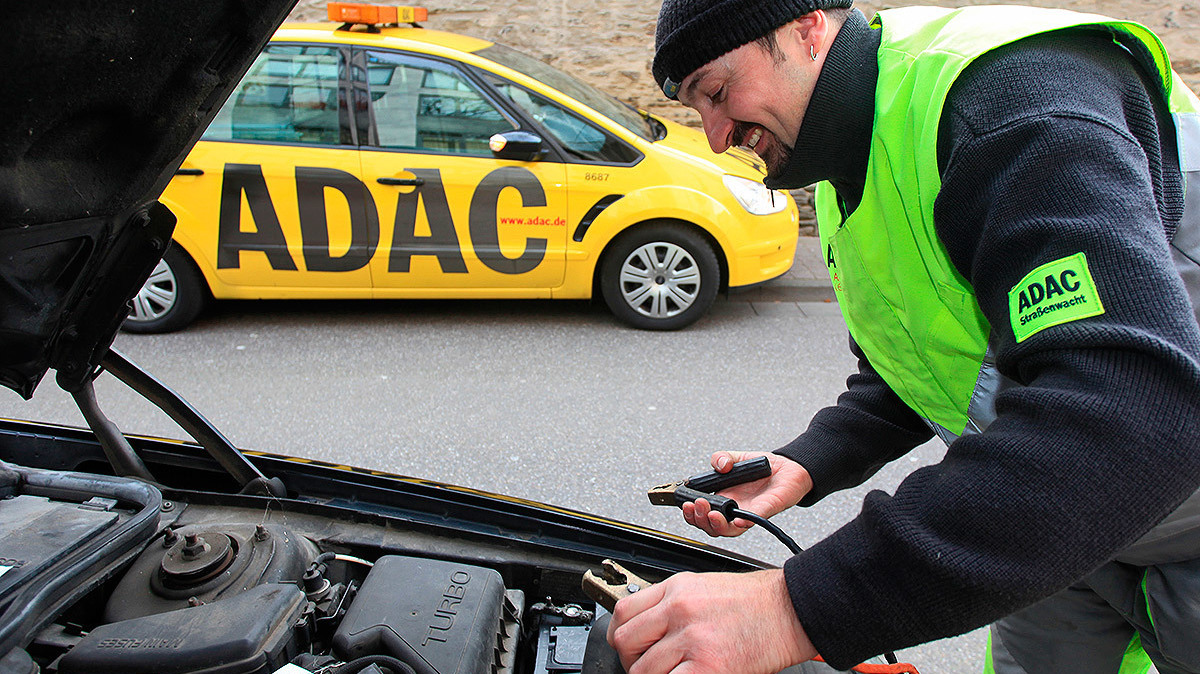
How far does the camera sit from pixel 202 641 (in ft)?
4.05

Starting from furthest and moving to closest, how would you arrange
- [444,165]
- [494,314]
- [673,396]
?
[494,314] < [444,165] < [673,396]

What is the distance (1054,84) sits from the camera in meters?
0.99

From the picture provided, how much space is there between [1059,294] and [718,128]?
26.7 inches

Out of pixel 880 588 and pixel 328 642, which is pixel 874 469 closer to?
pixel 880 588

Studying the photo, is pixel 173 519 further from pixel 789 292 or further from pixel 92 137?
pixel 789 292

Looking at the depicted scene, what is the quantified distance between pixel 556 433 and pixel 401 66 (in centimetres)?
260

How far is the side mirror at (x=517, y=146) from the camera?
4836 millimetres

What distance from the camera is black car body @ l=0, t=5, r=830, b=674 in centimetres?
110

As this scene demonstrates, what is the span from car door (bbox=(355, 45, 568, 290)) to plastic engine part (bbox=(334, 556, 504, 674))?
3.60 m

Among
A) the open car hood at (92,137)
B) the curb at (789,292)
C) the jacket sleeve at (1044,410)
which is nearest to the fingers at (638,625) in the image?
the jacket sleeve at (1044,410)

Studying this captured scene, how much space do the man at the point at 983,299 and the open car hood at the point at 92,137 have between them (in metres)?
0.72

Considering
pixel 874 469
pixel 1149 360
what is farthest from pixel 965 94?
pixel 874 469

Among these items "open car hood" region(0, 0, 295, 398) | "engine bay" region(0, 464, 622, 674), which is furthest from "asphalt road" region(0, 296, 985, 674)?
"open car hood" region(0, 0, 295, 398)

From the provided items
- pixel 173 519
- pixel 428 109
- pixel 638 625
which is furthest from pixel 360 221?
pixel 638 625
